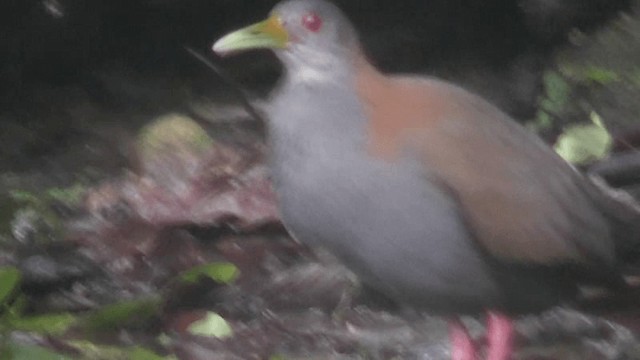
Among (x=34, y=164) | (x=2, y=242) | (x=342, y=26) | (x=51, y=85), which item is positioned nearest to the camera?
(x=342, y=26)

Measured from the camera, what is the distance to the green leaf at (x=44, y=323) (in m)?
3.88

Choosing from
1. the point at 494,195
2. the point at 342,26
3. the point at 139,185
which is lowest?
the point at 494,195

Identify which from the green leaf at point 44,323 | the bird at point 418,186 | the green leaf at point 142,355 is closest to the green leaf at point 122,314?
the green leaf at point 44,323

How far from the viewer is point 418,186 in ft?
10.8

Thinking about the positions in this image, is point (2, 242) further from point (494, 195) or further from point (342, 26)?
point (494, 195)

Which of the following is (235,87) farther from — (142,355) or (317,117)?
(317,117)

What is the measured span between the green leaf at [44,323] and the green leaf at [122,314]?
0.06 metres

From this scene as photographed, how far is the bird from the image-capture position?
Answer: 333 cm

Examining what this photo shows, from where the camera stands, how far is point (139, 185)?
17.9 feet

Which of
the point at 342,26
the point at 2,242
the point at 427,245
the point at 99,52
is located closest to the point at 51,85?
the point at 99,52

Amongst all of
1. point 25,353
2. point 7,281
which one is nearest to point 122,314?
point 7,281

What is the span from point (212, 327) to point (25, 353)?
39.0 inches

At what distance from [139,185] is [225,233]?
2.53ft

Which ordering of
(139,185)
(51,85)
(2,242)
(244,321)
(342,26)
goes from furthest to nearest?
(51,85) → (139,185) → (2,242) → (244,321) → (342,26)
